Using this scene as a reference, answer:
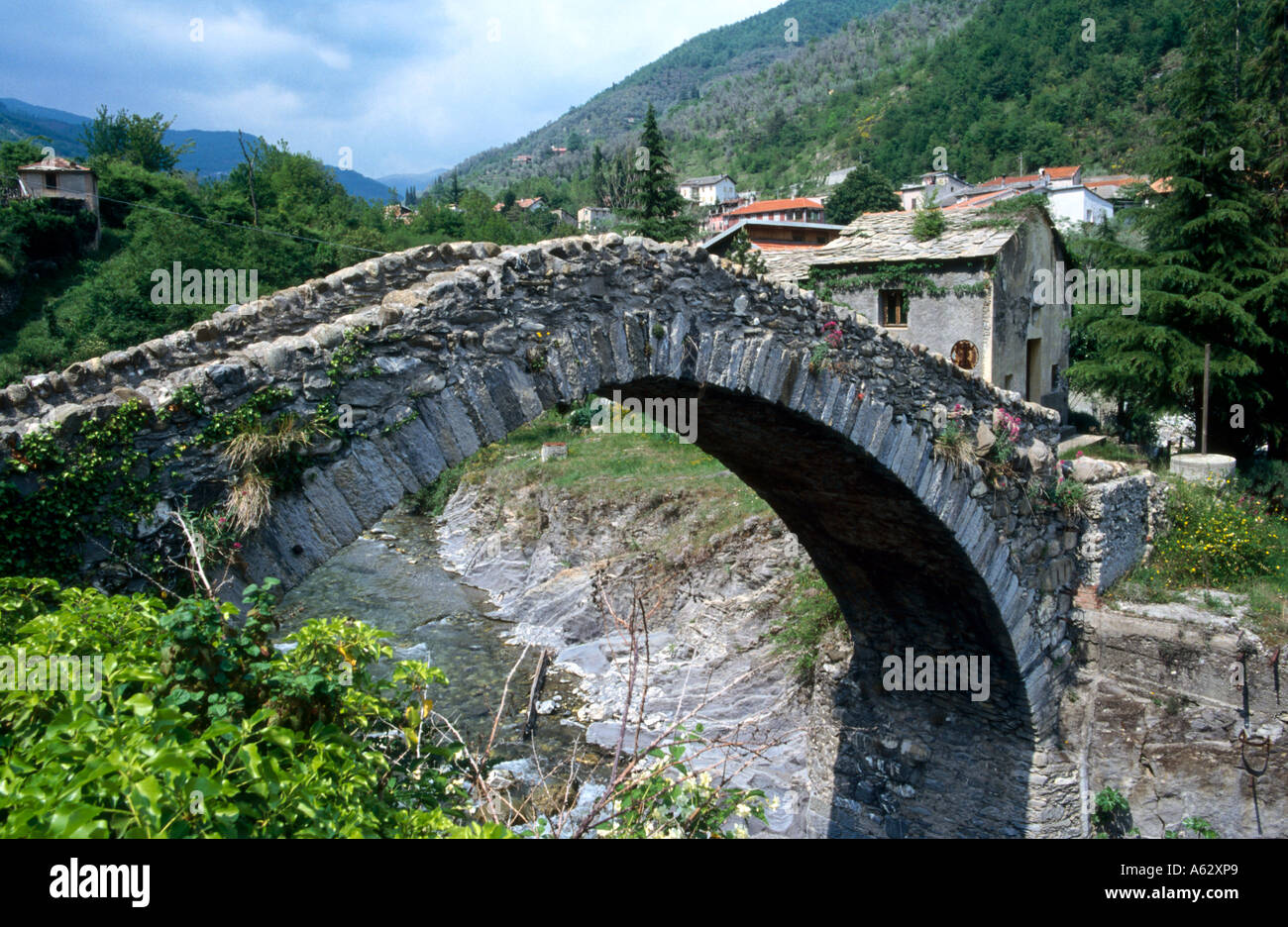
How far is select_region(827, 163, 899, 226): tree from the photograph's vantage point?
46.9 metres

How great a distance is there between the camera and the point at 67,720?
6.43 ft

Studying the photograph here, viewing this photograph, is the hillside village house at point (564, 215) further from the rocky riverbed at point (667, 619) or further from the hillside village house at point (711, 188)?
the rocky riverbed at point (667, 619)

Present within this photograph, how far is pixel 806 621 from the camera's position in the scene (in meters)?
10.7

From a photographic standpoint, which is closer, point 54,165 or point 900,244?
point 900,244

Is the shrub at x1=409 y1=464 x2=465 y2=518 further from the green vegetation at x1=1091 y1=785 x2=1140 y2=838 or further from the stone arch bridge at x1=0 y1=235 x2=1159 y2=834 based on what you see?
the green vegetation at x1=1091 y1=785 x2=1140 y2=838

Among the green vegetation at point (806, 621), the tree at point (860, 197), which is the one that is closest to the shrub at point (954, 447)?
the green vegetation at point (806, 621)

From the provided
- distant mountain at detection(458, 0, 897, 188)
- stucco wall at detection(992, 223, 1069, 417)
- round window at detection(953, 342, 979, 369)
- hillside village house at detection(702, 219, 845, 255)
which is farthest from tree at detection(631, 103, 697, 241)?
distant mountain at detection(458, 0, 897, 188)

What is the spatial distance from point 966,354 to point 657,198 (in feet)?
38.7

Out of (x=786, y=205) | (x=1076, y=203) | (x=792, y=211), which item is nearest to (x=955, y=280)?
(x=1076, y=203)

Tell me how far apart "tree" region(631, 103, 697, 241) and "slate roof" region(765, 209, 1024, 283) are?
22.1 feet

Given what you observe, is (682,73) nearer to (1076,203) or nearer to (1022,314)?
(1076,203)
